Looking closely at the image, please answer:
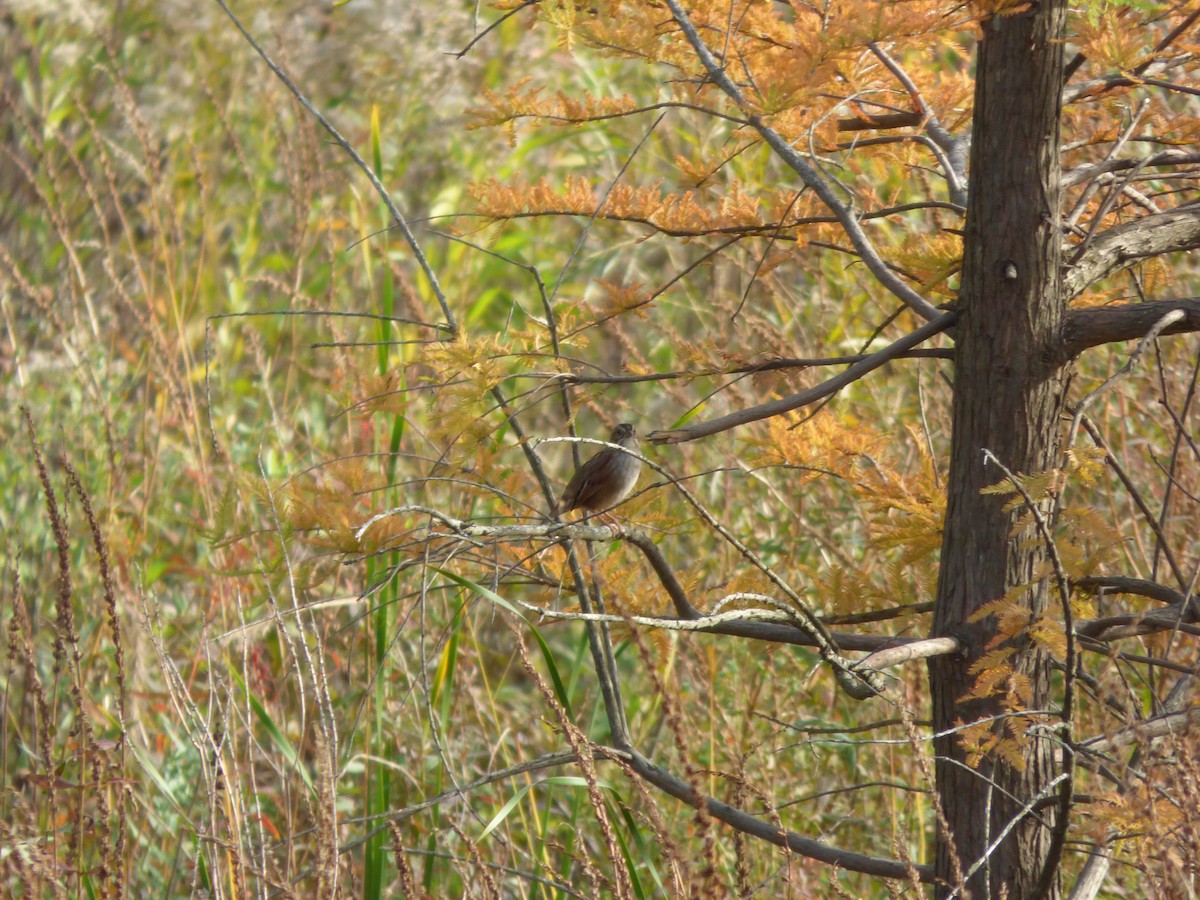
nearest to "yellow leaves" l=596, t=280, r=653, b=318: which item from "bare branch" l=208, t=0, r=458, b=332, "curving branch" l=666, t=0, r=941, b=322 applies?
"bare branch" l=208, t=0, r=458, b=332

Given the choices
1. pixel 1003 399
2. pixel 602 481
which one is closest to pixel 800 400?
pixel 1003 399

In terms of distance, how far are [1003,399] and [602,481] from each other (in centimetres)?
158

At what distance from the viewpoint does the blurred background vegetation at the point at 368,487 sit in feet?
6.91

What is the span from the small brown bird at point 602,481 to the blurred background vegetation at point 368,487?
23 centimetres

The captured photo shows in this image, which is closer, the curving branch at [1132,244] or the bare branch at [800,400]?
the bare branch at [800,400]

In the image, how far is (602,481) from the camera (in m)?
3.40

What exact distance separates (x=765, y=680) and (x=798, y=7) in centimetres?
194

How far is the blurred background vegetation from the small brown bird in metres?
0.23

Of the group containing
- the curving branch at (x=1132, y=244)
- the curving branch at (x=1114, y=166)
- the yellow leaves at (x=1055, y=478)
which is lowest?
the yellow leaves at (x=1055, y=478)

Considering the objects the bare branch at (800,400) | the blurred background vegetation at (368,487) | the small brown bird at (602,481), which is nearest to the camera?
the bare branch at (800,400)

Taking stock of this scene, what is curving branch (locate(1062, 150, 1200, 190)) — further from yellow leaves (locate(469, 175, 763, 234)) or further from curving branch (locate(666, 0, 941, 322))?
yellow leaves (locate(469, 175, 763, 234))

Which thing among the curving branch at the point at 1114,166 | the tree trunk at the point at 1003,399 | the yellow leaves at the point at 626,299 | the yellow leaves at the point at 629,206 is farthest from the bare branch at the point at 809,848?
the curving branch at the point at 1114,166

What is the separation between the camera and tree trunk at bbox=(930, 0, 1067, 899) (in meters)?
1.91

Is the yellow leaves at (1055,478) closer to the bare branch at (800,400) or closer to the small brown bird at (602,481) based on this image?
the bare branch at (800,400)
